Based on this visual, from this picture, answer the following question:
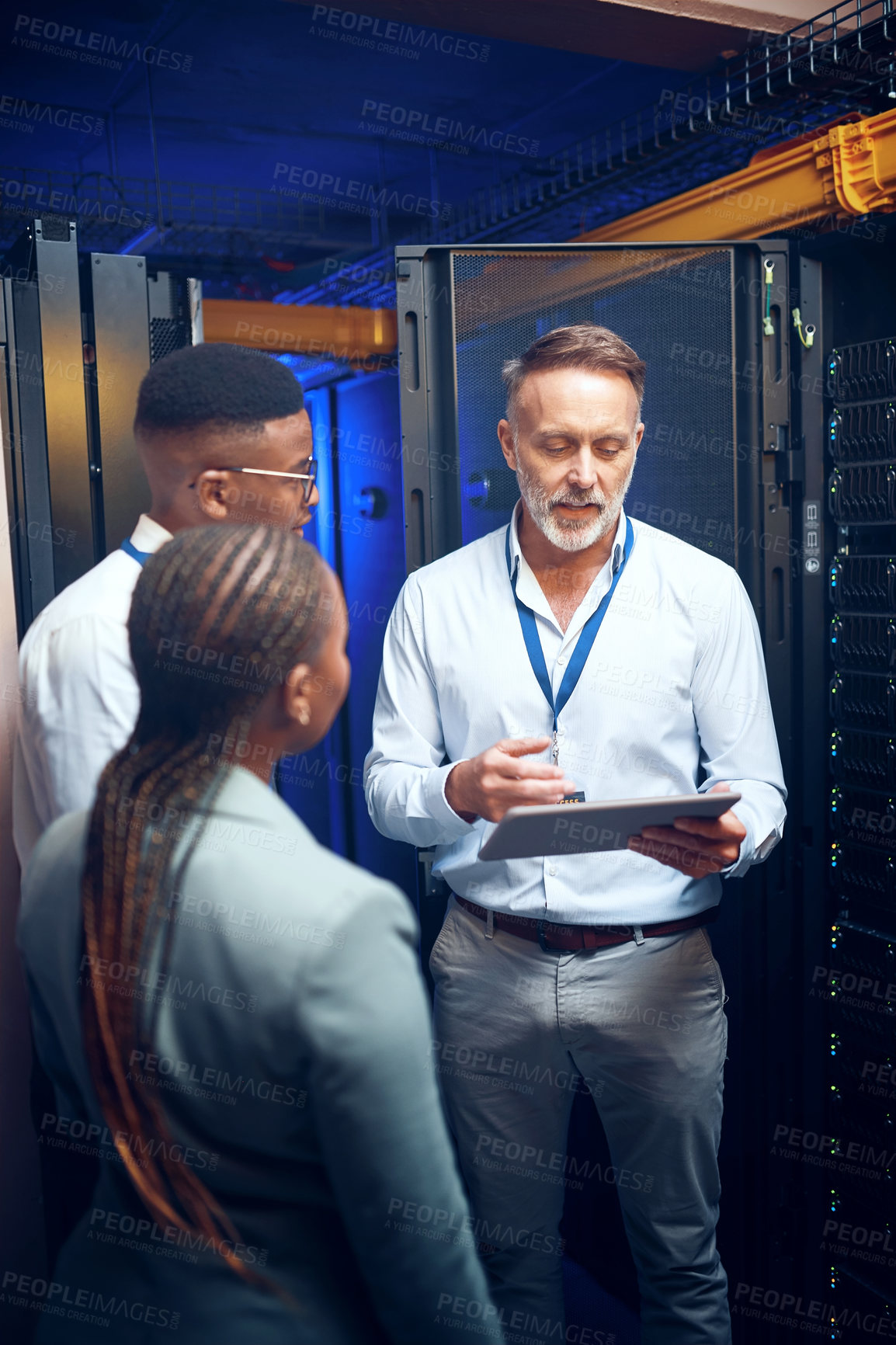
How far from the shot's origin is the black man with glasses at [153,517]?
1.30m

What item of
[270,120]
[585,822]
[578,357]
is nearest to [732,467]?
[578,357]

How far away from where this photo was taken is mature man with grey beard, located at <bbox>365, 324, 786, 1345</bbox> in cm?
189

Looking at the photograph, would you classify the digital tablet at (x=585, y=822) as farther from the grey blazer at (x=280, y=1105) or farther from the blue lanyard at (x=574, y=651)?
the grey blazer at (x=280, y=1105)

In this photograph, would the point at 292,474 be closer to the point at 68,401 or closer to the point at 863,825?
the point at 68,401

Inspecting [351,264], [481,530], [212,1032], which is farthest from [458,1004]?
[351,264]

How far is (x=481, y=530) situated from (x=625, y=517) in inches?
13.1

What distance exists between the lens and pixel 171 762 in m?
0.97

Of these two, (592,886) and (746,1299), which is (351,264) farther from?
(746,1299)

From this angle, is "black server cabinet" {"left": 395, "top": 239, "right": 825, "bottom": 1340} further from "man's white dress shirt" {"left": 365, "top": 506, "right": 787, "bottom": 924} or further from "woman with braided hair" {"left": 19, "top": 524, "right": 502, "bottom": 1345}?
"woman with braided hair" {"left": 19, "top": 524, "right": 502, "bottom": 1345}

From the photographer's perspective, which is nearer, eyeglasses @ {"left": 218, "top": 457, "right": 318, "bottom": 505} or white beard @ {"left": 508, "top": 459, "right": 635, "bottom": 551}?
eyeglasses @ {"left": 218, "top": 457, "right": 318, "bottom": 505}

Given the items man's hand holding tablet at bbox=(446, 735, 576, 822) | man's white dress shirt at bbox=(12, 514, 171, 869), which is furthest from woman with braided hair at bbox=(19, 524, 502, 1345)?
man's hand holding tablet at bbox=(446, 735, 576, 822)

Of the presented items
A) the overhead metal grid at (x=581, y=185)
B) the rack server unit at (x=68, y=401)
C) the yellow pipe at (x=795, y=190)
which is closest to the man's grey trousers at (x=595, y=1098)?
the rack server unit at (x=68, y=401)

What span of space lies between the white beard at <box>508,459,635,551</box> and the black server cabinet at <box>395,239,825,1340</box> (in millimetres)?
272

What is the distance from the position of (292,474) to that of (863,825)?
1.44m
